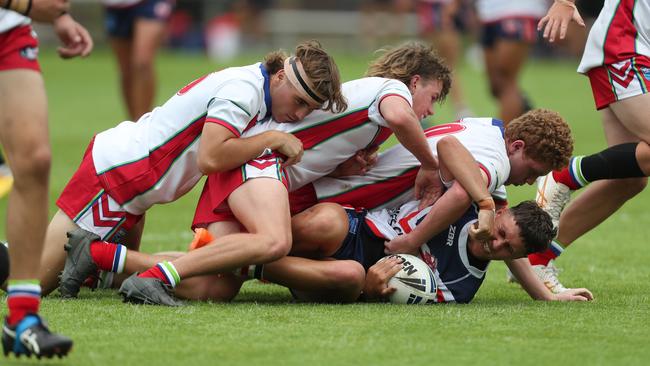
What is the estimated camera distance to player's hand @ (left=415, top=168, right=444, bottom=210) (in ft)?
18.5

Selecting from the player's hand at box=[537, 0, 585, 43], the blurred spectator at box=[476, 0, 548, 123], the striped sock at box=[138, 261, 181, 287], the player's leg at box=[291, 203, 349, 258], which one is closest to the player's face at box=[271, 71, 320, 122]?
the player's leg at box=[291, 203, 349, 258]

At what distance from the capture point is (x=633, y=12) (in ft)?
19.7

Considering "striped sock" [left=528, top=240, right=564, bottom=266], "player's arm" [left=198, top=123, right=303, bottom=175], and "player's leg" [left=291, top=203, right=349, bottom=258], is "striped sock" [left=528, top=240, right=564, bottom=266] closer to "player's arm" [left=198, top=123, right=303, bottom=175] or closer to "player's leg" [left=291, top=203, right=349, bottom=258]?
"player's leg" [left=291, top=203, right=349, bottom=258]

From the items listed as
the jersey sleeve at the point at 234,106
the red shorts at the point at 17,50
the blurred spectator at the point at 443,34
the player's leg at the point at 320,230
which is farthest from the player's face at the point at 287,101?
the blurred spectator at the point at 443,34

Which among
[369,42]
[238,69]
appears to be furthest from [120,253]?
[369,42]

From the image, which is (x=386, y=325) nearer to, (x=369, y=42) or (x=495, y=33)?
(x=495, y=33)

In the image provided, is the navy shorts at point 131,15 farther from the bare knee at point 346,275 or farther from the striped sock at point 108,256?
the bare knee at point 346,275

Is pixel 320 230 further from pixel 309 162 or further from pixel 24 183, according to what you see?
pixel 24 183

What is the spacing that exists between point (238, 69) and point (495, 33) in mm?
6736

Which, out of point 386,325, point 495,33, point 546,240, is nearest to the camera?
point 386,325

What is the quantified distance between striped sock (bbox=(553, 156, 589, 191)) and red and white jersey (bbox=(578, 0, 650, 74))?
20.5 inches

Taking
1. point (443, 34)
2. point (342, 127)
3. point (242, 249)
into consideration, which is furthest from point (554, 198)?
point (443, 34)

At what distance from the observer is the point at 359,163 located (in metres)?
5.76

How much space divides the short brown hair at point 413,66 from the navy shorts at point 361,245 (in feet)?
2.64
